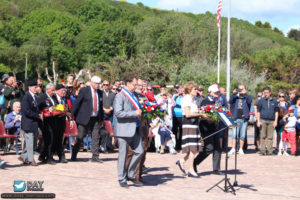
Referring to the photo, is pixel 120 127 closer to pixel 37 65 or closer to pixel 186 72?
pixel 186 72

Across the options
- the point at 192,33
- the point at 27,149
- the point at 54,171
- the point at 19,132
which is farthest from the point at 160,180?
the point at 192,33

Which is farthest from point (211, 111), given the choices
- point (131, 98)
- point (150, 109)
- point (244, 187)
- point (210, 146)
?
point (131, 98)

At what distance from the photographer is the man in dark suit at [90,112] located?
12.6 m

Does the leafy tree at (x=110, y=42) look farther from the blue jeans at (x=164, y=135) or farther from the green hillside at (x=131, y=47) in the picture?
the blue jeans at (x=164, y=135)

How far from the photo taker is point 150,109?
32.3 feet

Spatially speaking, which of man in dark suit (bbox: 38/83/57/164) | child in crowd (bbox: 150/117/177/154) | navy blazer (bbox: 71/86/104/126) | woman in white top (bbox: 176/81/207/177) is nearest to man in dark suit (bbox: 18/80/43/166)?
man in dark suit (bbox: 38/83/57/164)

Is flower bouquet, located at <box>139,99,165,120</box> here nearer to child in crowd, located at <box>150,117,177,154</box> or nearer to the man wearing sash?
the man wearing sash

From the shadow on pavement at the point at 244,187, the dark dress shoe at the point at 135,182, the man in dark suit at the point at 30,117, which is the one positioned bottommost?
the shadow on pavement at the point at 244,187

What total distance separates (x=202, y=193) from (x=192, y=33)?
54.3 metres

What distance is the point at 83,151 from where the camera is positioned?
15.9m

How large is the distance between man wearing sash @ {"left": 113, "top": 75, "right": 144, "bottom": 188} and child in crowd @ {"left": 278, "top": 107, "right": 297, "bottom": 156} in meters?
8.18

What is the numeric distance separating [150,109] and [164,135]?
20.3ft

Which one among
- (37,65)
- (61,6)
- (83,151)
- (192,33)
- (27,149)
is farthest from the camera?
(61,6)

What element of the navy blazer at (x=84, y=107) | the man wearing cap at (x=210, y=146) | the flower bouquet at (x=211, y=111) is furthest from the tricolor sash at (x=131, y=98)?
the navy blazer at (x=84, y=107)
